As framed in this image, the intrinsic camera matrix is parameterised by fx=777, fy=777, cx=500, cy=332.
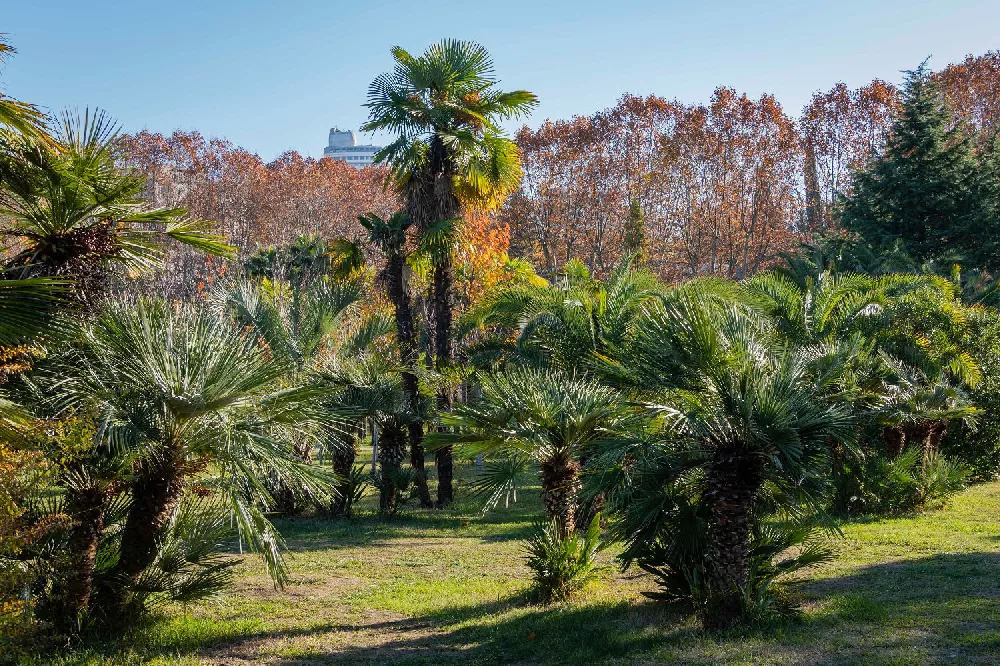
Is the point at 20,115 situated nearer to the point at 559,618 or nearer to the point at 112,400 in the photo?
the point at 112,400

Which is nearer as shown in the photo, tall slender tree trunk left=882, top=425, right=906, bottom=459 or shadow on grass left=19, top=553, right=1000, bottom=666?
shadow on grass left=19, top=553, right=1000, bottom=666

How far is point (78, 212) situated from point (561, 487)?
554 centimetres

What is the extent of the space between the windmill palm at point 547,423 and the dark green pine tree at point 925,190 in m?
21.2

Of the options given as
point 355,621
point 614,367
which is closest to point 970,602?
point 614,367

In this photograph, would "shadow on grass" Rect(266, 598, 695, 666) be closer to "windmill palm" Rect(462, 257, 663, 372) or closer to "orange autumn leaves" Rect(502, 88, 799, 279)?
"windmill palm" Rect(462, 257, 663, 372)

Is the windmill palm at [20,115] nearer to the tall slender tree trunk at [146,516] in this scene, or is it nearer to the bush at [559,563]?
the tall slender tree trunk at [146,516]

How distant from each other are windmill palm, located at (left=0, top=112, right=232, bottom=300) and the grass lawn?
342 cm

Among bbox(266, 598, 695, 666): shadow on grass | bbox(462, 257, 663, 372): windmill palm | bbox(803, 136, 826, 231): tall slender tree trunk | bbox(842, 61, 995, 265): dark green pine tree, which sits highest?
bbox(803, 136, 826, 231): tall slender tree trunk

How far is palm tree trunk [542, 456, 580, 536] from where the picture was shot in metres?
8.73

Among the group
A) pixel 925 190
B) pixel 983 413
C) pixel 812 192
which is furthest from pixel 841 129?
pixel 983 413

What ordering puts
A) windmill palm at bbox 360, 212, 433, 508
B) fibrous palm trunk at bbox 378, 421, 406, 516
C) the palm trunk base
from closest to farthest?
fibrous palm trunk at bbox 378, 421, 406, 516 → windmill palm at bbox 360, 212, 433, 508 → the palm trunk base

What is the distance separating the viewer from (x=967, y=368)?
46.9ft

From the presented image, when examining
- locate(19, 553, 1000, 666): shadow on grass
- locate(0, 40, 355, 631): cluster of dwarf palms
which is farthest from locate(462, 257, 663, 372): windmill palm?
locate(0, 40, 355, 631): cluster of dwarf palms

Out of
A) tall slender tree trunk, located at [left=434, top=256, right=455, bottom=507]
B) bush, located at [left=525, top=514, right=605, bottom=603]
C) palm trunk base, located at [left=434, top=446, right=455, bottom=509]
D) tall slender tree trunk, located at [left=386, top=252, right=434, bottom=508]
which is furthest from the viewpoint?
palm trunk base, located at [left=434, top=446, right=455, bottom=509]
